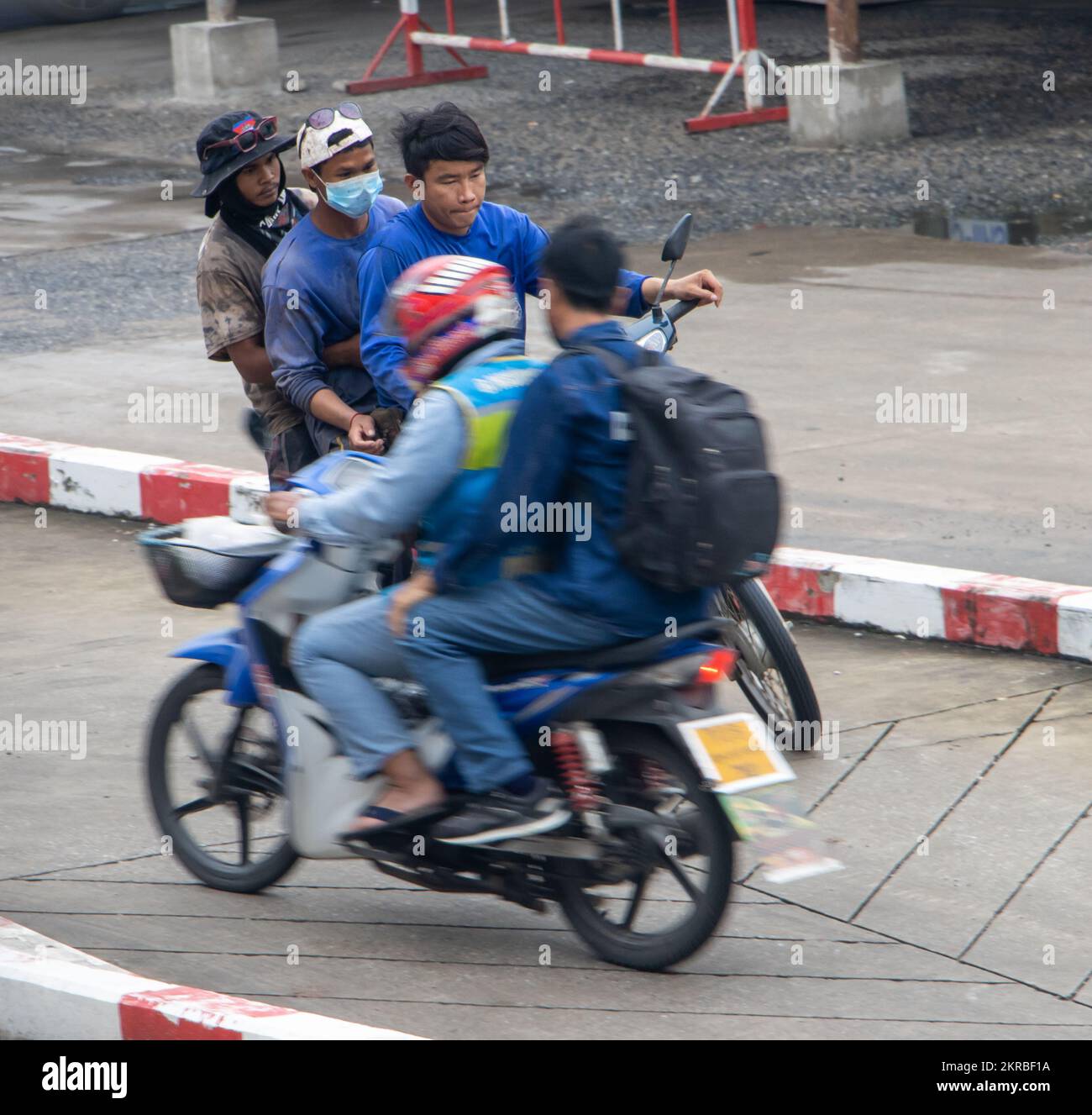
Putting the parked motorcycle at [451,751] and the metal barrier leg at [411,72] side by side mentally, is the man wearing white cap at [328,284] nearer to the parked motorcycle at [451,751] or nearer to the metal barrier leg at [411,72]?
the parked motorcycle at [451,751]

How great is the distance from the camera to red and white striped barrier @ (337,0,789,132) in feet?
50.0

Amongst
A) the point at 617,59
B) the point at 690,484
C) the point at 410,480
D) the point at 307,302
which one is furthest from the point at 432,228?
the point at 617,59

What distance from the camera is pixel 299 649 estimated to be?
4020 mm

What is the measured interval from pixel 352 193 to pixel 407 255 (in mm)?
325

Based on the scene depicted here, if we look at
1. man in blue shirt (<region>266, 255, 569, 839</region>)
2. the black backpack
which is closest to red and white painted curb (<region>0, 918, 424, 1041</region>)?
man in blue shirt (<region>266, 255, 569, 839</region>)

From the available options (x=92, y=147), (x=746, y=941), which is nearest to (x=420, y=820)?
(x=746, y=941)

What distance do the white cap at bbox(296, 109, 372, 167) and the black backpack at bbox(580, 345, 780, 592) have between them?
60.9 inches

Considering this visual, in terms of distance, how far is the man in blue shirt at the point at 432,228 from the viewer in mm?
4746

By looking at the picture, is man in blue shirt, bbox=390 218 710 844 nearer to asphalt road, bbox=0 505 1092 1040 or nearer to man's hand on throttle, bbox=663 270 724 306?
asphalt road, bbox=0 505 1092 1040

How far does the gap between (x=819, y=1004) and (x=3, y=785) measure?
236 centimetres

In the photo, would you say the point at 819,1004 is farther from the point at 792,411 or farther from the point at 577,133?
the point at 577,133

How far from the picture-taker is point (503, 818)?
12.9 feet

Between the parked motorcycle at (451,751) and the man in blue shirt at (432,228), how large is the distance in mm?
494

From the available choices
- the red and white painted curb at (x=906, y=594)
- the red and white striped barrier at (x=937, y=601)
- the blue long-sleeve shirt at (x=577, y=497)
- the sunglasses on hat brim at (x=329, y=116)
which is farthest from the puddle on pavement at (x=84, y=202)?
the blue long-sleeve shirt at (x=577, y=497)
